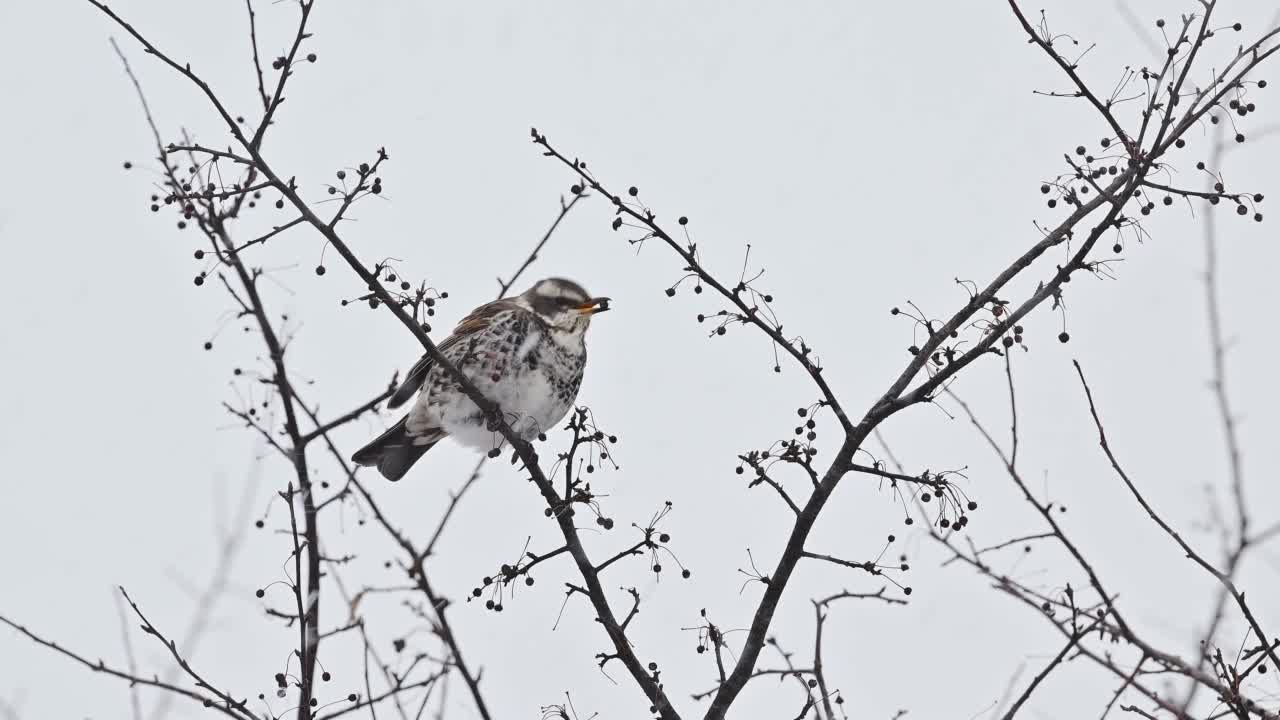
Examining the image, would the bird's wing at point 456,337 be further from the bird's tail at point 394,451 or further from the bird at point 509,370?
the bird's tail at point 394,451

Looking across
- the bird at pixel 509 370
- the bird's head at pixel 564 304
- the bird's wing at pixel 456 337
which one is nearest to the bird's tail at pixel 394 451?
the bird at pixel 509 370

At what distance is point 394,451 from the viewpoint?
8.52 m

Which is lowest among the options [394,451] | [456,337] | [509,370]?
[509,370]

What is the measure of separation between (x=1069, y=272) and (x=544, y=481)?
2.41 m

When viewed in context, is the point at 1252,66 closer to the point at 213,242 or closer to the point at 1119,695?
the point at 1119,695

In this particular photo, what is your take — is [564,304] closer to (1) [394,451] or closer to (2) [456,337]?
(2) [456,337]

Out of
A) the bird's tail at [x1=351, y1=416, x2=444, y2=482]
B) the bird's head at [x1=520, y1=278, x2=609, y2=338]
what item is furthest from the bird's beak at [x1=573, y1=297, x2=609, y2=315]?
A: the bird's tail at [x1=351, y1=416, x2=444, y2=482]

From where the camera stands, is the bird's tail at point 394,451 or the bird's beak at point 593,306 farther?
the bird's tail at point 394,451

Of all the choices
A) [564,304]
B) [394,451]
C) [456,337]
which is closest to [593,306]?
[564,304]

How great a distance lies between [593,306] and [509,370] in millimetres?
645

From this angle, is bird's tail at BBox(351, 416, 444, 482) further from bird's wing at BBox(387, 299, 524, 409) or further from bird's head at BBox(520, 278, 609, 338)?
bird's head at BBox(520, 278, 609, 338)

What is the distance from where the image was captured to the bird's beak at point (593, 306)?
25.8 feet

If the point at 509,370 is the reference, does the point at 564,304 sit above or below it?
above

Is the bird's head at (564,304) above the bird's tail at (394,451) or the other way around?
above
